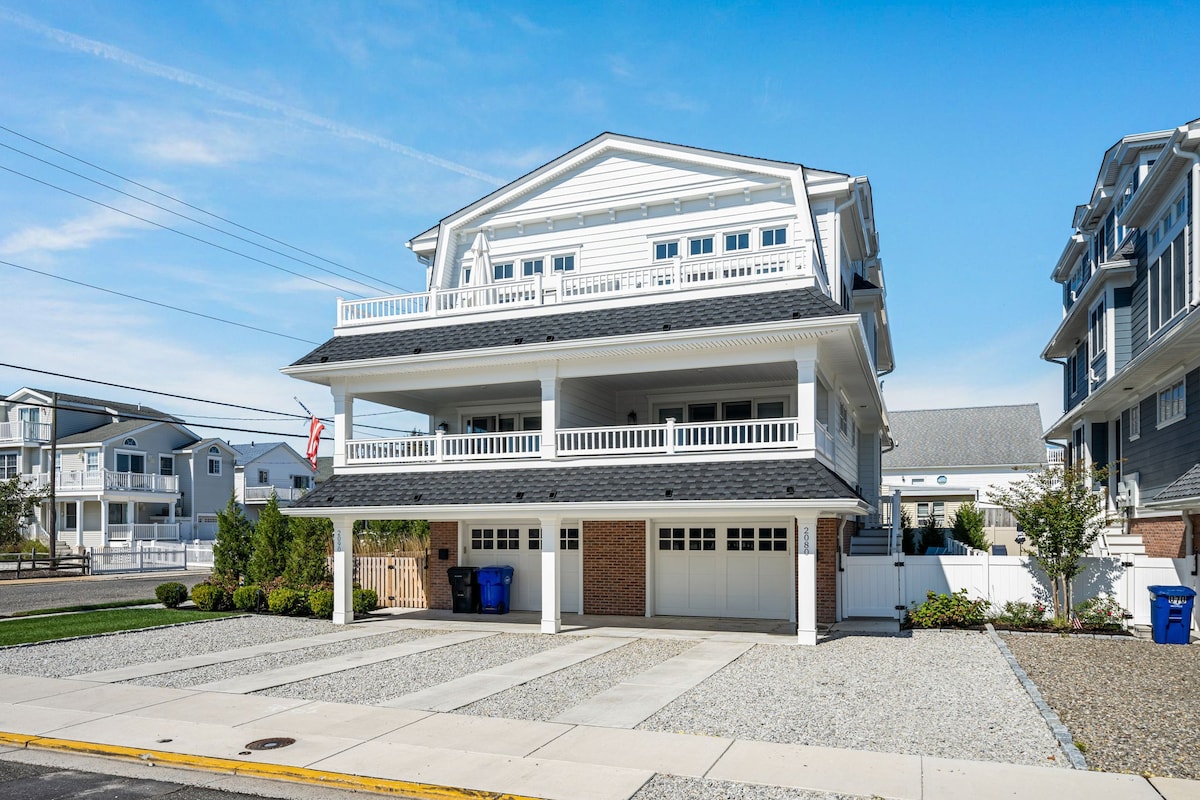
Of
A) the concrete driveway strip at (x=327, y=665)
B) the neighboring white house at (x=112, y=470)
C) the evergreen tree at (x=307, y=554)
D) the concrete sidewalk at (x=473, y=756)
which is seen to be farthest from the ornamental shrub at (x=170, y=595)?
the neighboring white house at (x=112, y=470)

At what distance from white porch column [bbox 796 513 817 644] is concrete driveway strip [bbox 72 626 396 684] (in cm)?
864

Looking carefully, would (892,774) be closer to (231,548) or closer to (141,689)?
(141,689)

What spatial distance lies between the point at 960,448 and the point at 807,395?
151 ft

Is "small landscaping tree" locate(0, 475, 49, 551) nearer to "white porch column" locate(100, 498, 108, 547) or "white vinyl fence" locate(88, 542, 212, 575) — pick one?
"white porch column" locate(100, 498, 108, 547)

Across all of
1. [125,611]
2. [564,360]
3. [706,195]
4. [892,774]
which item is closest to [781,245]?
[706,195]

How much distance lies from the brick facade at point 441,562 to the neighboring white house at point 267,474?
4313 cm

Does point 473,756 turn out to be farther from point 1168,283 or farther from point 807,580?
point 1168,283

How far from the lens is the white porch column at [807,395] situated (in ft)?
57.8

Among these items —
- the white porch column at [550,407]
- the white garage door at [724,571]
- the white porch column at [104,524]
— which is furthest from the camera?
the white porch column at [104,524]

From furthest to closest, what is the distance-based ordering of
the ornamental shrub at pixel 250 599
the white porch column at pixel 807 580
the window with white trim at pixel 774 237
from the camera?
the ornamental shrub at pixel 250 599, the window with white trim at pixel 774 237, the white porch column at pixel 807 580

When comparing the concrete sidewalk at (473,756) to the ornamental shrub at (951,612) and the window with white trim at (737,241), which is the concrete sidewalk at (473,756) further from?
the window with white trim at (737,241)

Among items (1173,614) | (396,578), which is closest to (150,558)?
(396,578)

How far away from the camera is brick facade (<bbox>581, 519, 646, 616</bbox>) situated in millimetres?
21656

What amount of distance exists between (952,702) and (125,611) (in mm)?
20607
